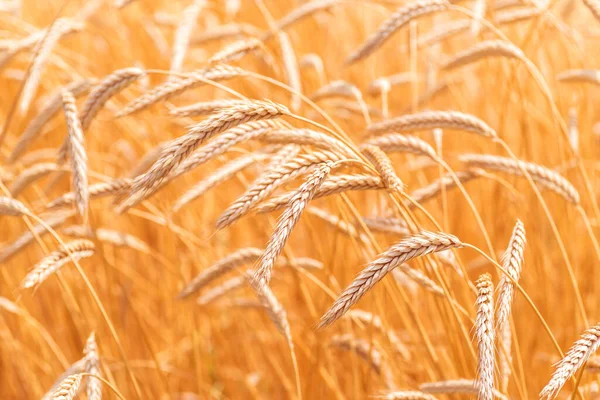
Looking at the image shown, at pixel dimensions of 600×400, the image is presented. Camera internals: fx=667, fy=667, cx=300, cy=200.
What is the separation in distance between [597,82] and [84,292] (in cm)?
183

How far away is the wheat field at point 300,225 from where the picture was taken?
49.1 inches

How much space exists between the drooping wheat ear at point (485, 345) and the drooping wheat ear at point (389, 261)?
97mm

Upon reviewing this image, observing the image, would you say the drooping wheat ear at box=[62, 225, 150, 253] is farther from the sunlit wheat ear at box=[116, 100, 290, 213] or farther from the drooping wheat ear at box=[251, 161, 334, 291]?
the drooping wheat ear at box=[251, 161, 334, 291]

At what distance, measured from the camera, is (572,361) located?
3.22ft

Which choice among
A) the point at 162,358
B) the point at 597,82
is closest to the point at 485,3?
the point at 597,82

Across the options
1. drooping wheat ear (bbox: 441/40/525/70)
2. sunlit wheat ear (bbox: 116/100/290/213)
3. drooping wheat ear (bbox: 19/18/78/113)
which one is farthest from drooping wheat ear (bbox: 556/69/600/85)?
drooping wheat ear (bbox: 19/18/78/113)

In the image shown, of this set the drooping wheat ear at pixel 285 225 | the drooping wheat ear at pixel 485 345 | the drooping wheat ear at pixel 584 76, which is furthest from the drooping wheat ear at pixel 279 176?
the drooping wheat ear at pixel 584 76

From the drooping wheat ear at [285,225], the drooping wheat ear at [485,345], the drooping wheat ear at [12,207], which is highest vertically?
the drooping wheat ear at [12,207]

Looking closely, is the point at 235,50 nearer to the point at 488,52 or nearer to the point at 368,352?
the point at 488,52

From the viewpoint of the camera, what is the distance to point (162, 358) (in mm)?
2506

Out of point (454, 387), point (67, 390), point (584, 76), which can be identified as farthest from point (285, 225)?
point (584, 76)

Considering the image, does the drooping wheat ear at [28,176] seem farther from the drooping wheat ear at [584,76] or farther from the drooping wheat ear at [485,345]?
the drooping wheat ear at [584,76]

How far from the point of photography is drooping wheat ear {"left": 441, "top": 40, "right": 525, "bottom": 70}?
1699mm

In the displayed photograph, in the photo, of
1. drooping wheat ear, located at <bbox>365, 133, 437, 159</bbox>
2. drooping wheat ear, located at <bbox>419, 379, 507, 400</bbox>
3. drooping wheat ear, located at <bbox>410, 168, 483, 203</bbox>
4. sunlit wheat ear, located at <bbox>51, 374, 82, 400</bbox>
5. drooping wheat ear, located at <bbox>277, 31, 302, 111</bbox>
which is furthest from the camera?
drooping wheat ear, located at <bbox>277, 31, 302, 111</bbox>
